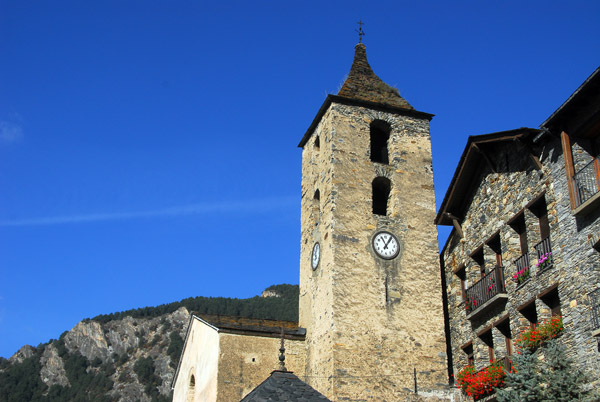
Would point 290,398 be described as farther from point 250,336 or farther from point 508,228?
point 250,336

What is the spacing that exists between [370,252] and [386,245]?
677 millimetres

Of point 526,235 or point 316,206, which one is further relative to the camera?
point 316,206

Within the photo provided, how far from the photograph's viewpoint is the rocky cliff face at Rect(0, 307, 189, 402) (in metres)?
80.0

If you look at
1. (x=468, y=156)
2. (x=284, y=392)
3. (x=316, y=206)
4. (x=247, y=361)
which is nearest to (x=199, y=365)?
(x=247, y=361)

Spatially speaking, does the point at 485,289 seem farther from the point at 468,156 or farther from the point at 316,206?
the point at 316,206

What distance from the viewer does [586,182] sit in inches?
585

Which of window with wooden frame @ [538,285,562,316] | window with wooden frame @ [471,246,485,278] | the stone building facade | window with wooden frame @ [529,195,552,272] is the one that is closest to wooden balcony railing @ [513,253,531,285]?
the stone building facade

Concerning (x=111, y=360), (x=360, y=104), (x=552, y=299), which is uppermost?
(x=111, y=360)

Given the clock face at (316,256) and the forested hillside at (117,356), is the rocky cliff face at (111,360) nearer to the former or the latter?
the forested hillside at (117,356)

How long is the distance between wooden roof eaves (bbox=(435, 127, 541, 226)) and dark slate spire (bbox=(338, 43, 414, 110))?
19.2ft

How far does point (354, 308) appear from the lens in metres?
22.1

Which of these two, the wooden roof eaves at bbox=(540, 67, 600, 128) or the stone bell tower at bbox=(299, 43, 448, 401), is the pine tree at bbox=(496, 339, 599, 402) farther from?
the stone bell tower at bbox=(299, 43, 448, 401)

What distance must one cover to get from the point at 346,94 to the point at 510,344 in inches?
466

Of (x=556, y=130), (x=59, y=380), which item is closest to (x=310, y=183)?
(x=556, y=130)
